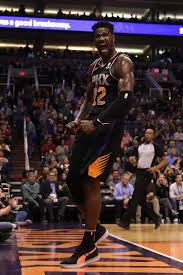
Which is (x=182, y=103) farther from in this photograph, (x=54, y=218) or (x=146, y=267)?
(x=146, y=267)

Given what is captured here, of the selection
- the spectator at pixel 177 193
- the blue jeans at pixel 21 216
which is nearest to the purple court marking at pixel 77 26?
the spectator at pixel 177 193

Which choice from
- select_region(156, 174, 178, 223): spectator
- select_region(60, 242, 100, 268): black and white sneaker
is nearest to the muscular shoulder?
select_region(60, 242, 100, 268): black and white sneaker

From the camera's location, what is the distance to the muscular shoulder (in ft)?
13.2

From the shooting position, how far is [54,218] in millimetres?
11016

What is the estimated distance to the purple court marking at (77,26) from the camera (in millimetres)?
24766

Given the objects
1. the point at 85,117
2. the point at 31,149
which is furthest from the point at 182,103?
the point at 85,117

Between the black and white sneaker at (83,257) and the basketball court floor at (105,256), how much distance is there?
5cm

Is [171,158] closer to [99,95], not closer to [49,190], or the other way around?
[49,190]

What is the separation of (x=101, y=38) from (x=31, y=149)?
11.2 metres

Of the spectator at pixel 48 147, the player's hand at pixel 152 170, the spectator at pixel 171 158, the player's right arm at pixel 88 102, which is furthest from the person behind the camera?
the spectator at pixel 48 147

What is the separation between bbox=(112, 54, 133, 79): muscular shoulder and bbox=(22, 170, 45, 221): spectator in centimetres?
701

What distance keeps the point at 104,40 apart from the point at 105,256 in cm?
184

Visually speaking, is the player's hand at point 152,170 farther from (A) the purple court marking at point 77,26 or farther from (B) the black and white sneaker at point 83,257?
(A) the purple court marking at point 77,26

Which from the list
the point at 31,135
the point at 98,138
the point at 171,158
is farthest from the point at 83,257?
the point at 31,135
